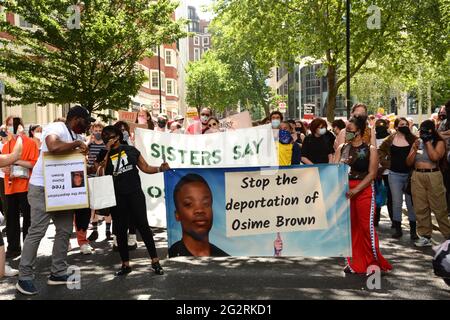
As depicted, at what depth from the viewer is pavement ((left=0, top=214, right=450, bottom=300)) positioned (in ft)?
19.7

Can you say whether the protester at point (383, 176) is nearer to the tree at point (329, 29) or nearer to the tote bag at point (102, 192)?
the tote bag at point (102, 192)

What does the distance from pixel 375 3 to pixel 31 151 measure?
61.4ft

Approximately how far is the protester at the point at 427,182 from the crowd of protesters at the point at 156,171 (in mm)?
14

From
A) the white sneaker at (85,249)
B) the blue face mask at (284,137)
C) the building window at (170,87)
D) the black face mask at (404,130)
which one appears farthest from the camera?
the building window at (170,87)

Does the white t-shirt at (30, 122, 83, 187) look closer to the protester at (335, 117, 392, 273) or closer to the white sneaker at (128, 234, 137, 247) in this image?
the white sneaker at (128, 234, 137, 247)

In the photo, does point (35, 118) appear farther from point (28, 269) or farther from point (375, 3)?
point (28, 269)

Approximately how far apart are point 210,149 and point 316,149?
2284 mm

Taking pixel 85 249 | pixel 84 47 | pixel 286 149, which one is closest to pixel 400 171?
pixel 286 149

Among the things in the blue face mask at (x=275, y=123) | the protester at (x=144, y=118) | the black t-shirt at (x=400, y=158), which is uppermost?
the protester at (x=144, y=118)

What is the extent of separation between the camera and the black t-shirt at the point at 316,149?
994cm

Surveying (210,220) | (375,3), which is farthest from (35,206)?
(375,3)

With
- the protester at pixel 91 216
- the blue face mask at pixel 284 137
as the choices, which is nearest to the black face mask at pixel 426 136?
the blue face mask at pixel 284 137

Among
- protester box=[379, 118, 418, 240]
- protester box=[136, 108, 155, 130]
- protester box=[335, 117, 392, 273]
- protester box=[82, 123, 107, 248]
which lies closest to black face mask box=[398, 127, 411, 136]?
protester box=[379, 118, 418, 240]
